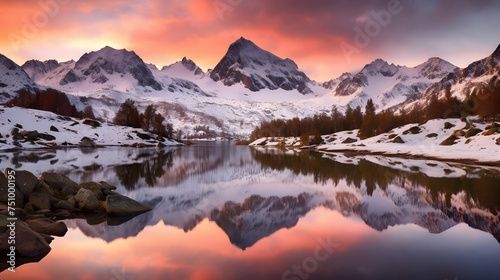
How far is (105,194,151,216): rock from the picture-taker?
17234 mm

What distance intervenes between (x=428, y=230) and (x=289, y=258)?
7472mm

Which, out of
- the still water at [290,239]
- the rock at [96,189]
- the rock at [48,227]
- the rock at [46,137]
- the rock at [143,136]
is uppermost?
the rock at [143,136]

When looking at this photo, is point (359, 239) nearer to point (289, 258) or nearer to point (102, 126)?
point (289, 258)

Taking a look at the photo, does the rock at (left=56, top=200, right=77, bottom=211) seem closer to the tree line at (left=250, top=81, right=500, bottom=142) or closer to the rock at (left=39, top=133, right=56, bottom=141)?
the rock at (left=39, top=133, right=56, bottom=141)

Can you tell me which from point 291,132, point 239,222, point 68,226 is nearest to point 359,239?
point 239,222

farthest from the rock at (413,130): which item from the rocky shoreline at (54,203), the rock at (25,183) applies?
the rock at (25,183)

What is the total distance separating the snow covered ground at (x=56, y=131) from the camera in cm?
8102

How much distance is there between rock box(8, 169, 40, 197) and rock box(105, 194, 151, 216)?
13.0ft

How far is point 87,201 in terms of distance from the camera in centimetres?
1783

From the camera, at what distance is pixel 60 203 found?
17.7 metres

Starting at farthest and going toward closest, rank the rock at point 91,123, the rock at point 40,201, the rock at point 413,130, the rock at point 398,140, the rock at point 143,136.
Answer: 1. the rock at point 143,136
2. the rock at point 91,123
3. the rock at point 413,130
4. the rock at point 398,140
5. the rock at point 40,201

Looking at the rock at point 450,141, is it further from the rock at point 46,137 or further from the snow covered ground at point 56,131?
the rock at point 46,137

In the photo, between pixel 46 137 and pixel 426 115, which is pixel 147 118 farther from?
pixel 426 115

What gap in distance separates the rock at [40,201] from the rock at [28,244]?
229 inches
